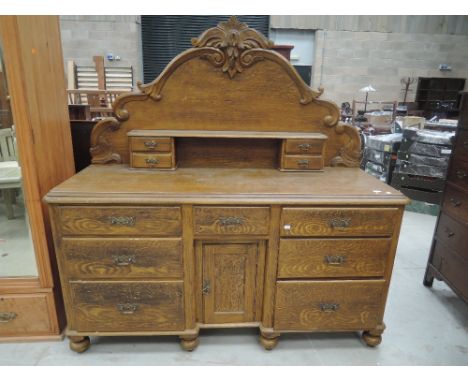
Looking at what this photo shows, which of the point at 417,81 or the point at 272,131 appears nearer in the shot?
the point at 272,131

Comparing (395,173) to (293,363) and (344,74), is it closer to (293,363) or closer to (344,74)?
(293,363)

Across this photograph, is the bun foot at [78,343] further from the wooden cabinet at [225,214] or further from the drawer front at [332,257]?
the drawer front at [332,257]

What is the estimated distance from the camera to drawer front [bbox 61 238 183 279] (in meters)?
1.47

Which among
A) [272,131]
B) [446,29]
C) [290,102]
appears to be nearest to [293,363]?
[272,131]

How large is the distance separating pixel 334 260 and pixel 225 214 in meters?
0.57

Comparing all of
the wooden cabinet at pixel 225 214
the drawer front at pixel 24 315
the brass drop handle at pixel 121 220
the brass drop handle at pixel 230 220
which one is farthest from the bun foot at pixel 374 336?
the drawer front at pixel 24 315

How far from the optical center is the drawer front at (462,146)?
74.4 inches

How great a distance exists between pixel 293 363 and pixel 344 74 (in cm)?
776

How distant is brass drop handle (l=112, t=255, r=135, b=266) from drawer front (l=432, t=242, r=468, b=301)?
1.83 m

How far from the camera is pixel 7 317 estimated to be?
170 cm

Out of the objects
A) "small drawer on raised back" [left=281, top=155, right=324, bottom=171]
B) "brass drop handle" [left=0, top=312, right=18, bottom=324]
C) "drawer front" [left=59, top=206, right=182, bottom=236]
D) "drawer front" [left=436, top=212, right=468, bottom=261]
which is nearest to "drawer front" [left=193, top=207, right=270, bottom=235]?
"drawer front" [left=59, top=206, right=182, bottom=236]

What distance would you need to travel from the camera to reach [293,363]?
5.37 ft

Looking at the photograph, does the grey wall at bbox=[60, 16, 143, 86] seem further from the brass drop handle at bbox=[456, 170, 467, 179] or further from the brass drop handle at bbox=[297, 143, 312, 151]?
the brass drop handle at bbox=[456, 170, 467, 179]

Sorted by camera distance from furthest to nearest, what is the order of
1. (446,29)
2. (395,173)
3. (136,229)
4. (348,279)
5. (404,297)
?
1. (446,29)
2. (395,173)
3. (404,297)
4. (348,279)
5. (136,229)
